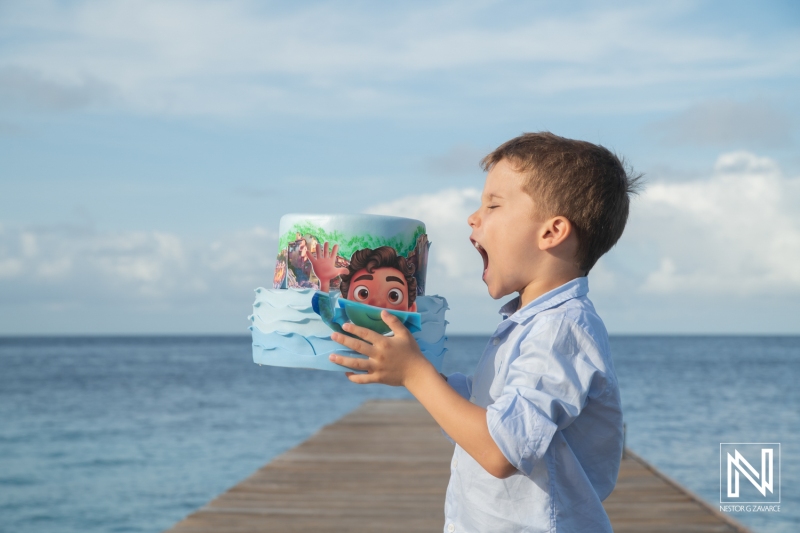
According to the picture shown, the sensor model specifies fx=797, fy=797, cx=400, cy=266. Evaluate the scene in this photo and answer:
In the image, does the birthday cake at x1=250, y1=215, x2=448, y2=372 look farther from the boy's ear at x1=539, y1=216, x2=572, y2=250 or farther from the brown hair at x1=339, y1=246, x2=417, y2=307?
the boy's ear at x1=539, y1=216, x2=572, y2=250

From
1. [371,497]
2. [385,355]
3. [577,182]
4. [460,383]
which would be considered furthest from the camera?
[371,497]

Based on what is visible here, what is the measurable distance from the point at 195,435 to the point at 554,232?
53.6ft

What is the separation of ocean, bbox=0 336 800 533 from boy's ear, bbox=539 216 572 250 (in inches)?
319

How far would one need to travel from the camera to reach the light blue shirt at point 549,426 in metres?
1.55

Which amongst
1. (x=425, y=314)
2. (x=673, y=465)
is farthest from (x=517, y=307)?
(x=673, y=465)

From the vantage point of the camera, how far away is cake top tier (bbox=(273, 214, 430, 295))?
173 centimetres

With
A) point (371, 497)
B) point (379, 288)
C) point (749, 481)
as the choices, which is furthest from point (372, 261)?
point (749, 481)

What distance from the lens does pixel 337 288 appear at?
5.65ft

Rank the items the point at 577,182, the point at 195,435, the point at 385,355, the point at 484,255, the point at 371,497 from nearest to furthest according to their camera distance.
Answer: the point at 385,355 < the point at 577,182 < the point at 484,255 < the point at 371,497 < the point at 195,435

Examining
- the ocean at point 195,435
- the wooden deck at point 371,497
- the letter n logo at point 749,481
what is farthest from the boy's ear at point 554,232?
the letter n logo at point 749,481

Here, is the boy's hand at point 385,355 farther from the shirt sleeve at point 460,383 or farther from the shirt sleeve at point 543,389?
the shirt sleeve at point 460,383

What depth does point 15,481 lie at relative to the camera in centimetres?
1238

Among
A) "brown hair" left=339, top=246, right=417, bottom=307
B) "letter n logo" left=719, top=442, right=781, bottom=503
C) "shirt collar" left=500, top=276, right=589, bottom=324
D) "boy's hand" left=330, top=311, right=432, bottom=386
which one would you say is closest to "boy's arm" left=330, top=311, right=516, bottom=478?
"boy's hand" left=330, top=311, right=432, bottom=386

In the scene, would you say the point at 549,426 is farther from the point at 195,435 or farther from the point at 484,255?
the point at 195,435
